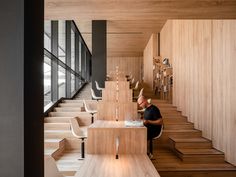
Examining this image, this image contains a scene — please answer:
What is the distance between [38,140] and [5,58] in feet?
1.15

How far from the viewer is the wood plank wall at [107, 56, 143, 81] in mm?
19188

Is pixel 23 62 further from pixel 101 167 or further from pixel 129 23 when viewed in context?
pixel 129 23

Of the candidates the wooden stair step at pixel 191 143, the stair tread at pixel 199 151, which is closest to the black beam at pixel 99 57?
the wooden stair step at pixel 191 143

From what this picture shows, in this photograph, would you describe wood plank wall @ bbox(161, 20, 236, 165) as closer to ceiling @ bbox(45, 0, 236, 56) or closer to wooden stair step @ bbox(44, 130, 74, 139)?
ceiling @ bbox(45, 0, 236, 56)

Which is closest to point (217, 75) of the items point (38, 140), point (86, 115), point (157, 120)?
point (157, 120)

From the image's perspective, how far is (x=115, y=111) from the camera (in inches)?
239

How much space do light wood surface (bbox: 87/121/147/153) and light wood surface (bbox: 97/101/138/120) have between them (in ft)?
6.62

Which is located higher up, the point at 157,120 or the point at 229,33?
the point at 229,33

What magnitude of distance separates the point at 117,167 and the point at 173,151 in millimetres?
3768

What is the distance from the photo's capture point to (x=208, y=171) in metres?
5.41

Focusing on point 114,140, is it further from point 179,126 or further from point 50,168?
point 179,126

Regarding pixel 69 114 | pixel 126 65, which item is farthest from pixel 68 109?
pixel 126 65

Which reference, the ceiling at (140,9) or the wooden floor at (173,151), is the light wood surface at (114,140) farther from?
the ceiling at (140,9)

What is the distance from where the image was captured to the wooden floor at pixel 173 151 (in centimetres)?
534
